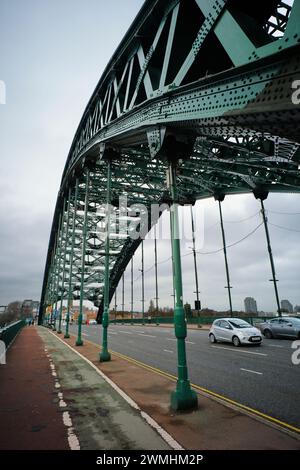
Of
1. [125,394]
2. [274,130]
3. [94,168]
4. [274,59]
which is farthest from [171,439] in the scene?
[94,168]

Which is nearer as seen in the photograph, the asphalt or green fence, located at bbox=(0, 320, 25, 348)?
the asphalt

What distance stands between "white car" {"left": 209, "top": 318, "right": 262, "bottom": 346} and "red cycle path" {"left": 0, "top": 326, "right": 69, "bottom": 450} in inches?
414

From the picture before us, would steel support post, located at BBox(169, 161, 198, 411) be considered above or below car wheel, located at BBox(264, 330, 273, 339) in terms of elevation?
above

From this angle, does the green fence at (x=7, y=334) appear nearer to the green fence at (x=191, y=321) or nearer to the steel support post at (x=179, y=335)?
the steel support post at (x=179, y=335)

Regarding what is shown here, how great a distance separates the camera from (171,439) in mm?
4402

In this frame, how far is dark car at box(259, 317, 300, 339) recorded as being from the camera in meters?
17.8

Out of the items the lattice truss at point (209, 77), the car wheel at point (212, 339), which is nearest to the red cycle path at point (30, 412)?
the lattice truss at point (209, 77)

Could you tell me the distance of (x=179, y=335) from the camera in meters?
6.25

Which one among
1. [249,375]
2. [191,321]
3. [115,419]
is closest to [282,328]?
[249,375]

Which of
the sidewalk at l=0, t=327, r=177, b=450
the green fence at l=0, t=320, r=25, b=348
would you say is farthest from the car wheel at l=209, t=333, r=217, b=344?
the green fence at l=0, t=320, r=25, b=348

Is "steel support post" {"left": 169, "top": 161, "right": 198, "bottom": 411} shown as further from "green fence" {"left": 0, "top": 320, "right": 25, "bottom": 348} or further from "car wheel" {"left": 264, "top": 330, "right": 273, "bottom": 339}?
"car wheel" {"left": 264, "top": 330, "right": 273, "bottom": 339}

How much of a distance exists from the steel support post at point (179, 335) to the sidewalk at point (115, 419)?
288mm

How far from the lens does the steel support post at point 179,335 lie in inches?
233
